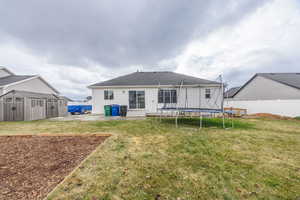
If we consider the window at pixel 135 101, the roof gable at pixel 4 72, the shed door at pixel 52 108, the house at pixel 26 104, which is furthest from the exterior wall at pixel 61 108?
the roof gable at pixel 4 72

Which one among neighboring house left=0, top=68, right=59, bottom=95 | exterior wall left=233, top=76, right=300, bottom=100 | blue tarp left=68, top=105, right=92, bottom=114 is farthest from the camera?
blue tarp left=68, top=105, right=92, bottom=114

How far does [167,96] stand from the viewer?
11.6 metres

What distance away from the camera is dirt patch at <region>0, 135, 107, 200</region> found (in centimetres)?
184

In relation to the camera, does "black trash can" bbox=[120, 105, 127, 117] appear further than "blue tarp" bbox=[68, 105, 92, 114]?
No

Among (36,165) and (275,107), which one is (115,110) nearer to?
(36,165)

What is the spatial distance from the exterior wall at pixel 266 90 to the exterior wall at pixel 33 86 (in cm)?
2984

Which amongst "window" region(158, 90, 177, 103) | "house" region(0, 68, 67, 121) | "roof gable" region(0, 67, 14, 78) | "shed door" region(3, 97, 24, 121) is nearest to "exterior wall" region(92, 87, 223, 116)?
"window" region(158, 90, 177, 103)

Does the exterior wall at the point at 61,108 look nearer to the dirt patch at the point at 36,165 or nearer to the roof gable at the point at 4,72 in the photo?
the dirt patch at the point at 36,165

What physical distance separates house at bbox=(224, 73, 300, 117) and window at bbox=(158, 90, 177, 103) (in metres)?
5.10

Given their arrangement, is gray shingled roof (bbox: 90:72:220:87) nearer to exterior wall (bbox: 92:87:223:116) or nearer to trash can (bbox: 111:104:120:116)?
exterior wall (bbox: 92:87:223:116)

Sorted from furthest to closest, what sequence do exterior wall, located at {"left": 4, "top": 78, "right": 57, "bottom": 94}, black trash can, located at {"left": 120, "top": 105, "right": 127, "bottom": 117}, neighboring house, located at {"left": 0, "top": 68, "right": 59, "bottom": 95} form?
exterior wall, located at {"left": 4, "top": 78, "right": 57, "bottom": 94} → neighboring house, located at {"left": 0, "top": 68, "right": 59, "bottom": 95} → black trash can, located at {"left": 120, "top": 105, "right": 127, "bottom": 117}

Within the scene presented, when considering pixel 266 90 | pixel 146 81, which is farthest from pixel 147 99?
pixel 266 90

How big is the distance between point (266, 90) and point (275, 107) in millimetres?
6177

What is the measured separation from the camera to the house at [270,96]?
11031 mm
